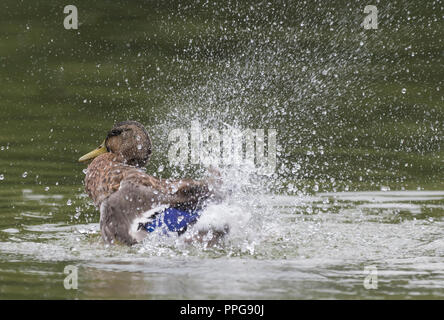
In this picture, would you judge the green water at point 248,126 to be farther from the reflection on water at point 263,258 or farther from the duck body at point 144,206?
the duck body at point 144,206

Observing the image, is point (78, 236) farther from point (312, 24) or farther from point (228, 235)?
point (312, 24)

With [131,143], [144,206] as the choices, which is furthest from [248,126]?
[144,206]

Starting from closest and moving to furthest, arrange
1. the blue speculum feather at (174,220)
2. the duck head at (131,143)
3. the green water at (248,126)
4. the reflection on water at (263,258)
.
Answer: the reflection on water at (263,258) < the green water at (248,126) < the blue speculum feather at (174,220) < the duck head at (131,143)

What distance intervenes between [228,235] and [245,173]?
2.81ft

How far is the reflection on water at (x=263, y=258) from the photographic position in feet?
15.8

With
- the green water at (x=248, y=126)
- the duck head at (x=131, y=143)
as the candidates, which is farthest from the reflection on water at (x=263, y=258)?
the duck head at (x=131, y=143)

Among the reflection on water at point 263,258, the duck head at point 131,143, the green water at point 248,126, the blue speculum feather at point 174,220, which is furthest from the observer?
the duck head at point 131,143

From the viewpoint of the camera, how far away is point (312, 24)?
12.5 meters

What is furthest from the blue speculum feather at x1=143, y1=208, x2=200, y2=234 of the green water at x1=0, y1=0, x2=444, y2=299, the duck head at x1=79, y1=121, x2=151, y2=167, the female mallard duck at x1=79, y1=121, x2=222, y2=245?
the duck head at x1=79, y1=121, x2=151, y2=167

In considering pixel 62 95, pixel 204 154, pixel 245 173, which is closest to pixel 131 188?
pixel 245 173

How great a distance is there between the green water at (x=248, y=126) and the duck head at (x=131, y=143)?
1.87 ft

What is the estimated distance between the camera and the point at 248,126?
380 inches

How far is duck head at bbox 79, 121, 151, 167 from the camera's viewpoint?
21.2ft

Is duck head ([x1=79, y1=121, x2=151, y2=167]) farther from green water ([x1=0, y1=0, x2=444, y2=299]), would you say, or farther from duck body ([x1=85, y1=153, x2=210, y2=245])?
green water ([x1=0, y1=0, x2=444, y2=299])
